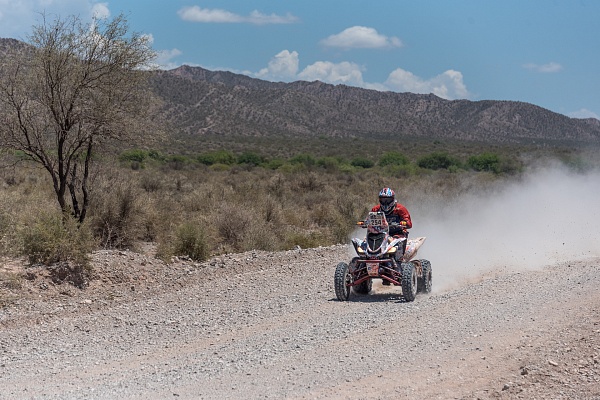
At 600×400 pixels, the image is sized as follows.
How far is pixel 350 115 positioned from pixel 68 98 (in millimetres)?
112447

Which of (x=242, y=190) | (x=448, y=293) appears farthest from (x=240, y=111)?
(x=448, y=293)

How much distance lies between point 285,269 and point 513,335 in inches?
305

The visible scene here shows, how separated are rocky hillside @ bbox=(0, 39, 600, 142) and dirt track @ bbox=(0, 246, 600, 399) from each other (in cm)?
8308

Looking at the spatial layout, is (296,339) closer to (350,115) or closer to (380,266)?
(380,266)

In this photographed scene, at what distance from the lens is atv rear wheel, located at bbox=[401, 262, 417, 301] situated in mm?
13211

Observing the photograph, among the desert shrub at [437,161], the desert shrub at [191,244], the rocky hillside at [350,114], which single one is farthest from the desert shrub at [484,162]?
the rocky hillside at [350,114]

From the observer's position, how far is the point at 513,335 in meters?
10.0

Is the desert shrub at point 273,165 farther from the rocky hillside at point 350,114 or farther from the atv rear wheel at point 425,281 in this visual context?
the atv rear wheel at point 425,281

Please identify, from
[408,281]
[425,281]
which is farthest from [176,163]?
[408,281]

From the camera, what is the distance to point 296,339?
10.4m

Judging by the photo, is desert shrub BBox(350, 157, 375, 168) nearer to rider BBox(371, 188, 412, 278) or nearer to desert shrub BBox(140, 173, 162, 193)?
desert shrub BBox(140, 173, 162, 193)

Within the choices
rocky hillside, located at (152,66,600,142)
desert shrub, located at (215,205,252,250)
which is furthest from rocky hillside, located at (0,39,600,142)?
desert shrub, located at (215,205,252,250)

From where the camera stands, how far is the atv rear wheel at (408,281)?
43.3ft

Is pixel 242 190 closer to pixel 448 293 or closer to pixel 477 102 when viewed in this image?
pixel 448 293
